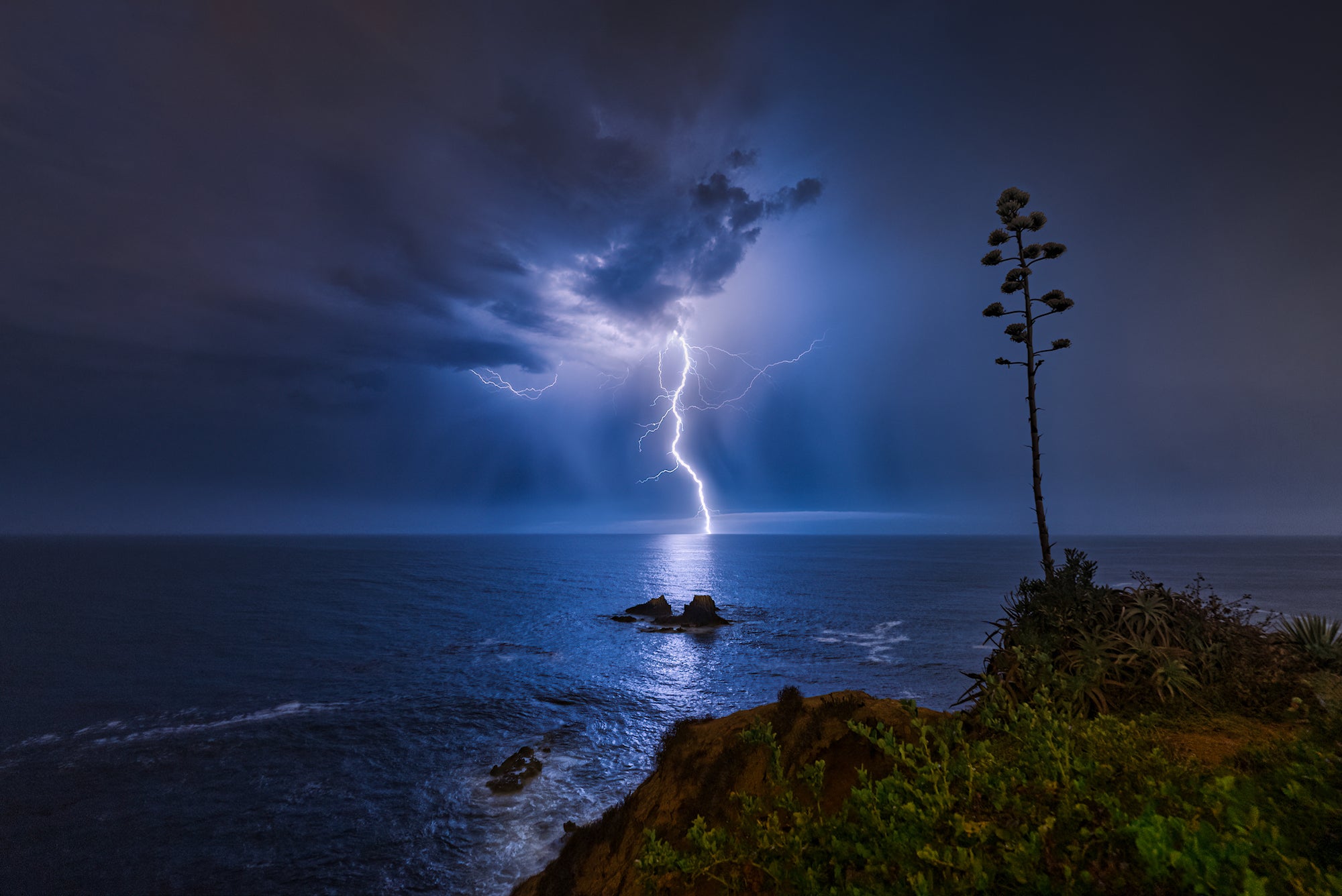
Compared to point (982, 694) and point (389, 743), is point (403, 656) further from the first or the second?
point (982, 694)

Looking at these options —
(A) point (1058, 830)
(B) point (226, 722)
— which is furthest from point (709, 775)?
(B) point (226, 722)

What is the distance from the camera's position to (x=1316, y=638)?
8578mm

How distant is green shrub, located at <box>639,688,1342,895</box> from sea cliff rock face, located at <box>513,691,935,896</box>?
5142 mm

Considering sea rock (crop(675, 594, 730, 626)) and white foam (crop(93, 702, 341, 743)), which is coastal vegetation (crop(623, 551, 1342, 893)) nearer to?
white foam (crop(93, 702, 341, 743))

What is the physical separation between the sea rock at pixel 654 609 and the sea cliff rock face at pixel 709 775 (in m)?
40.1

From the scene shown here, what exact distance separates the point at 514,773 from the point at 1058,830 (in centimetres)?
2041

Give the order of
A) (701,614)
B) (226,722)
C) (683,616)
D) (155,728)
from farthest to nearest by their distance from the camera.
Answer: (683,616) < (701,614) < (226,722) < (155,728)

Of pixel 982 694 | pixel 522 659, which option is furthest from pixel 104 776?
pixel 982 694

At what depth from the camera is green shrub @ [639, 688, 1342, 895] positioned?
254 centimetres

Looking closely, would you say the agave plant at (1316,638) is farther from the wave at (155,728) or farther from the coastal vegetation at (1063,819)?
the wave at (155,728)

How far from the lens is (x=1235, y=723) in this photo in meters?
7.71

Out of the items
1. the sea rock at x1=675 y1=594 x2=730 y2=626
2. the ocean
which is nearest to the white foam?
the ocean

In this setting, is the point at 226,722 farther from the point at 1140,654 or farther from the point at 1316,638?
the point at 1316,638

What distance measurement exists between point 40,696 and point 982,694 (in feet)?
154
